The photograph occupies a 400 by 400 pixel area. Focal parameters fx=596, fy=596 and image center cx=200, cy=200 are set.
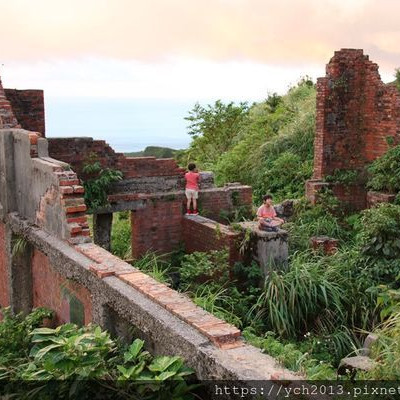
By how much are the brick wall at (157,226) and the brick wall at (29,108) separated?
252 cm

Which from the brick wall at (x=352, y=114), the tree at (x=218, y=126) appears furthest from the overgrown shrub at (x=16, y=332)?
the tree at (x=218, y=126)

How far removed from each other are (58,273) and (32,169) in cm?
182

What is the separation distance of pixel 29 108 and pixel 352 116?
7.06m

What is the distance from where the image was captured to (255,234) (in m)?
9.73

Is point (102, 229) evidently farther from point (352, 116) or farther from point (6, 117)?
point (352, 116)

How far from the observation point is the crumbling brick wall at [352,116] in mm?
13125

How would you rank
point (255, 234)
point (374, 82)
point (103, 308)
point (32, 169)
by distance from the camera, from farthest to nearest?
point (374, 82) → point (255, 234) → point (32, 169) → point (103, 308)

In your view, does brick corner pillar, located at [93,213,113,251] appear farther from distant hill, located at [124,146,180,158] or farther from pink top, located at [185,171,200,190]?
→ distant hill, located at [124,146,180,158]

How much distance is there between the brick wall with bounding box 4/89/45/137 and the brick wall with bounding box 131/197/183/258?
2521mm

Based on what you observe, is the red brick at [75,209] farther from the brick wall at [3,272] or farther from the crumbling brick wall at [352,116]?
the crumbling brick wall at [352,116]

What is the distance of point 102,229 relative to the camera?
11.3 meters

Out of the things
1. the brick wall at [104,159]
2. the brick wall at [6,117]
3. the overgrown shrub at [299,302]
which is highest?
the brick wall at [6,117]

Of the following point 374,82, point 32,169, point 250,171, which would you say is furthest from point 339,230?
point 32,169

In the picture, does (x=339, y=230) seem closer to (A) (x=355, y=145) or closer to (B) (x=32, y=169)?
(A) (x=355, y=145)
